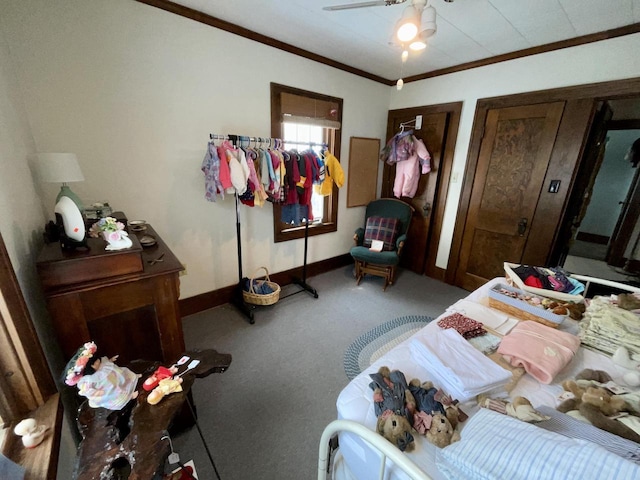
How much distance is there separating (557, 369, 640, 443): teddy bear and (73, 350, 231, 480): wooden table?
4.23ft

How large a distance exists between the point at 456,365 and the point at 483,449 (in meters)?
0.38

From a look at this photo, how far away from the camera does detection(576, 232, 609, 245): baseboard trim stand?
4.34 metres

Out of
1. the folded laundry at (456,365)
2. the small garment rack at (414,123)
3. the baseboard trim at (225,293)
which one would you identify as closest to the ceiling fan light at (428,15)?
the folded laundry at (456,365)

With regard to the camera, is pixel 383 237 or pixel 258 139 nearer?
pixel 258 139

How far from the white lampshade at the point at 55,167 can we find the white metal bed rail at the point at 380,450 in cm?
164

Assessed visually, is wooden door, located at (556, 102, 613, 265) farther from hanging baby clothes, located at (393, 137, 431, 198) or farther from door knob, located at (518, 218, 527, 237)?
hanging baby clothes, located at (393, 137, 431, 198)

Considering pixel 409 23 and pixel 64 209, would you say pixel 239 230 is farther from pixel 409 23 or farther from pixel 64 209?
pixel 409 23

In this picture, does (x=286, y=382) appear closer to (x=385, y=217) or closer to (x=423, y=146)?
(x=385, y=217)

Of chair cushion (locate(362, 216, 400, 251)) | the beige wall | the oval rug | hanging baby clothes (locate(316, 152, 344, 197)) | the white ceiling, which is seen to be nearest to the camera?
the beige wall

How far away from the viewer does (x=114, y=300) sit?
1112 millimetres

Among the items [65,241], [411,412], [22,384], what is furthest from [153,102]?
[411,412]

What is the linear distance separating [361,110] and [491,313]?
2.80 m

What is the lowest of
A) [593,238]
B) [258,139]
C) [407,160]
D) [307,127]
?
[593,238]

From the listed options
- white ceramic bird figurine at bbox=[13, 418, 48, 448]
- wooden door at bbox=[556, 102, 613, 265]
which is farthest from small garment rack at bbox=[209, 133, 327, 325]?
wooden door at bbox=[556, 102, 613, 265]
